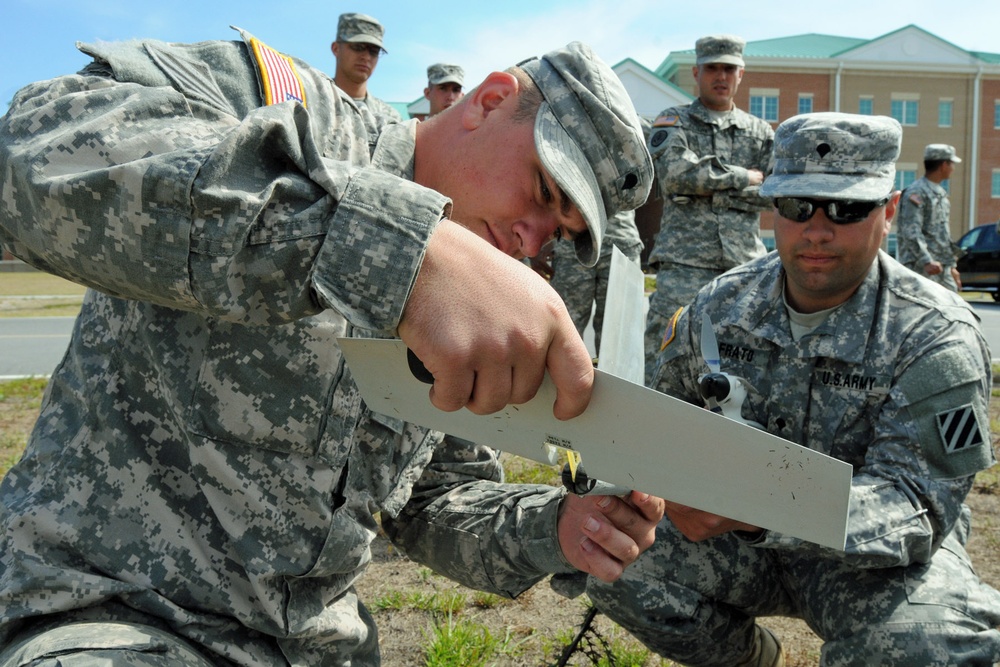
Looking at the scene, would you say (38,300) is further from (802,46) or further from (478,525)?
(802,46)

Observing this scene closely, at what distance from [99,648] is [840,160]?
2451 millimetres

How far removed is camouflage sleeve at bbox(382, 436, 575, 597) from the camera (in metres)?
1.81

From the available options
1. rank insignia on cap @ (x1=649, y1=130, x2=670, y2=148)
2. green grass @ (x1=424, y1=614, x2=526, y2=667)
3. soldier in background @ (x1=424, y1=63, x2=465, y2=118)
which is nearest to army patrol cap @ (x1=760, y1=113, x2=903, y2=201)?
green grass @ (x1=424, y1=614, x2=526, y2=667)

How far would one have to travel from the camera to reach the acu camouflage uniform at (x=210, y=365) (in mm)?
1018

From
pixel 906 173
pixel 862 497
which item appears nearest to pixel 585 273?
pixel 862 497

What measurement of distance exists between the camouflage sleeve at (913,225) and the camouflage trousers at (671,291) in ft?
16.0

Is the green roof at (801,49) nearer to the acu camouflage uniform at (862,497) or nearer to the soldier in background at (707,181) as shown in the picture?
the soldier in background at (707,181)

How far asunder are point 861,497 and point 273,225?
174cm

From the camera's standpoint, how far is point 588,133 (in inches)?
61.8

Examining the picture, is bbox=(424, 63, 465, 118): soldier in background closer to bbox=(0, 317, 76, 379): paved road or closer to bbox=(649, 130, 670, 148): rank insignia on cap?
bbox=(649, 130, 670, 148): rank insignia on cap

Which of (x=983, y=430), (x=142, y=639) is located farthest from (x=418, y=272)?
(x=983, y=430)

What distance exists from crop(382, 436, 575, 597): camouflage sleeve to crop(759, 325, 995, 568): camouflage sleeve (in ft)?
2.25

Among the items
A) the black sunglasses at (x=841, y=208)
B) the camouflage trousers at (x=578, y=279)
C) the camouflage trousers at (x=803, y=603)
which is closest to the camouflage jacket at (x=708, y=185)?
the camouflage trousers at (x=578, y=279)

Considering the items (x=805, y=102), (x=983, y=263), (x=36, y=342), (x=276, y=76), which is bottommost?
(x=983, y=263)
